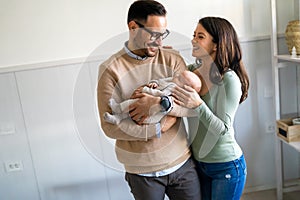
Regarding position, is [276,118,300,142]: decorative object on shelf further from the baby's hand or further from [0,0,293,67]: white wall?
the baby's hand

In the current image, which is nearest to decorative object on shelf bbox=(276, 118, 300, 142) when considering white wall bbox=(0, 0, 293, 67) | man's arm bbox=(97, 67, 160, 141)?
white wall bbox=(0, 0, 293, 67)

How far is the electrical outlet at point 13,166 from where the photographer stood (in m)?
2.04

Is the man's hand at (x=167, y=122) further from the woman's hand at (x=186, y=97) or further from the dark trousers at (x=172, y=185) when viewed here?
the dark trousers at (x=172, y=185)

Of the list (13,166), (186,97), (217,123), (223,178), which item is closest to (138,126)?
(186,97)

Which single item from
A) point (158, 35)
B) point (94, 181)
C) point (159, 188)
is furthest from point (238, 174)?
point (94, 181)

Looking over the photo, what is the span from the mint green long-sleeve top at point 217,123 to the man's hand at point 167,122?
9 cm

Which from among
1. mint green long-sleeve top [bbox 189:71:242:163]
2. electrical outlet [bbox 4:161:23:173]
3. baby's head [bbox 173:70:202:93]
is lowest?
electrical outlet [bbox 4:161:23:173]

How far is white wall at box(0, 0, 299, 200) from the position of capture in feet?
6.17

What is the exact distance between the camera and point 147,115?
933 mm

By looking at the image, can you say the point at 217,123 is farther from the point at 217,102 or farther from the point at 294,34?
the point at 294,34

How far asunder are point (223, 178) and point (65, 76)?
48.9 inches

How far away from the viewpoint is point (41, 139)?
2.01m

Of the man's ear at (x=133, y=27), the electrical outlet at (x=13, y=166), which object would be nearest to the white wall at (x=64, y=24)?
the electrical outlet at (x=13, y=166)

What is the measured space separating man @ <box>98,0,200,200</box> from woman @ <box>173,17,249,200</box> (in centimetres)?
6
